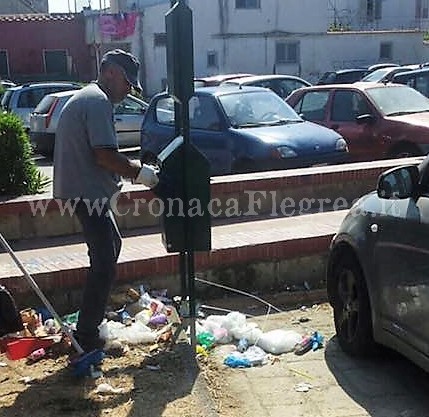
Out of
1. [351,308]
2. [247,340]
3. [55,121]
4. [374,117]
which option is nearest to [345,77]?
[55,121]

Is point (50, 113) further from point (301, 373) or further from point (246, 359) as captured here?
point (301, 373)

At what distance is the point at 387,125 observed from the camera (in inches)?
429

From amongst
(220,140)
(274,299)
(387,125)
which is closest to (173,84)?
(274,299)

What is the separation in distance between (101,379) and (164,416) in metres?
0.62

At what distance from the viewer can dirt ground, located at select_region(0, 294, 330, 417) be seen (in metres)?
4.08

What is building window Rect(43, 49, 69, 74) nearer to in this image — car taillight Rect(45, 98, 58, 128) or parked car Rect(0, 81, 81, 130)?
parked car Rect(0, 81, 81, 130)

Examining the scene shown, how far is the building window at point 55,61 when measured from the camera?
35594mm

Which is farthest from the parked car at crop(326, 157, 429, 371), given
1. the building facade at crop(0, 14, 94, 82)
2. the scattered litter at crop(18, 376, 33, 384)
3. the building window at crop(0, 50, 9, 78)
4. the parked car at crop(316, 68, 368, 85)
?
the building window at crop(0, 50, 9, 78)

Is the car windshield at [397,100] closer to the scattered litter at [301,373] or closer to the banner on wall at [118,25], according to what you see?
the scattered litter at [301,373]

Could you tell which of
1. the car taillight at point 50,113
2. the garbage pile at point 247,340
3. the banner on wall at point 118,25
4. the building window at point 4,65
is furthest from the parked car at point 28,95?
the building window at point 4,65

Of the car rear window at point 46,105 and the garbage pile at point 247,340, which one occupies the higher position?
the car rear window at point 46,105

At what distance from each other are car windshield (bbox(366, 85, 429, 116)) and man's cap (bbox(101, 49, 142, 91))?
7.27 m

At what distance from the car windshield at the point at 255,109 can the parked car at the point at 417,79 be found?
222 inches

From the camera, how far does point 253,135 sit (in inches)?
378
